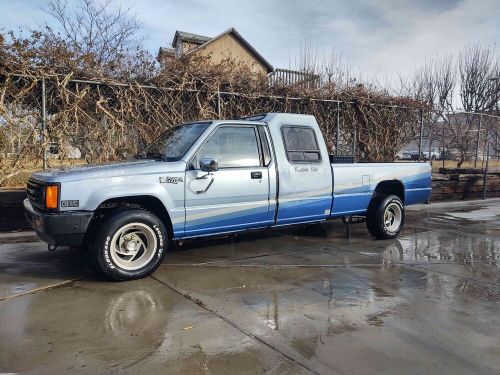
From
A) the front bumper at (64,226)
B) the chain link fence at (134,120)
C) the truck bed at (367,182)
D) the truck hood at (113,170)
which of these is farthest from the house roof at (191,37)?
the front bumper at (64,226)

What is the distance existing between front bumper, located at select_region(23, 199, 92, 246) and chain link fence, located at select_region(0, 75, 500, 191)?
3867 millimetres

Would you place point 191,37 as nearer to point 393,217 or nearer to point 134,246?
point 393,217

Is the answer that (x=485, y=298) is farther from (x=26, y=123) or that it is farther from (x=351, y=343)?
(x=26, y=123)

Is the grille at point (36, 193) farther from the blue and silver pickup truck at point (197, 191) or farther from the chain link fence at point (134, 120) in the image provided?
the chain link fence at point (134, 120)

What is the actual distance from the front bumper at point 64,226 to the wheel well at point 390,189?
490 centimetres

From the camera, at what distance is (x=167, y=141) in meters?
6.16

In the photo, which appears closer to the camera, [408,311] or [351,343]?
[351,343]

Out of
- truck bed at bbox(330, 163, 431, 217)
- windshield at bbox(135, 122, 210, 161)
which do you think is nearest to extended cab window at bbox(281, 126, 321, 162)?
truck bed at bbox(330, 163, 431, 217)

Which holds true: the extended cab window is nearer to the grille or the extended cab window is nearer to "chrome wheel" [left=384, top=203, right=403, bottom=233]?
"chrome wheel" [left=384, top=203, right=403, bottom=233]

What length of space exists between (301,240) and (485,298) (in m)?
3.29

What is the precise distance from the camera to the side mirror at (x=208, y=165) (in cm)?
525

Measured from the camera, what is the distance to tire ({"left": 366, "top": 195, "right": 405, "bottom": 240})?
24.4ft

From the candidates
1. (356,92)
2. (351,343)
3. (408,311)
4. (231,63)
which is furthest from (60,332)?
(356,92)

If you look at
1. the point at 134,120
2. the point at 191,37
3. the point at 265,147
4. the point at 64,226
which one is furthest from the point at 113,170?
the point at 191,37
